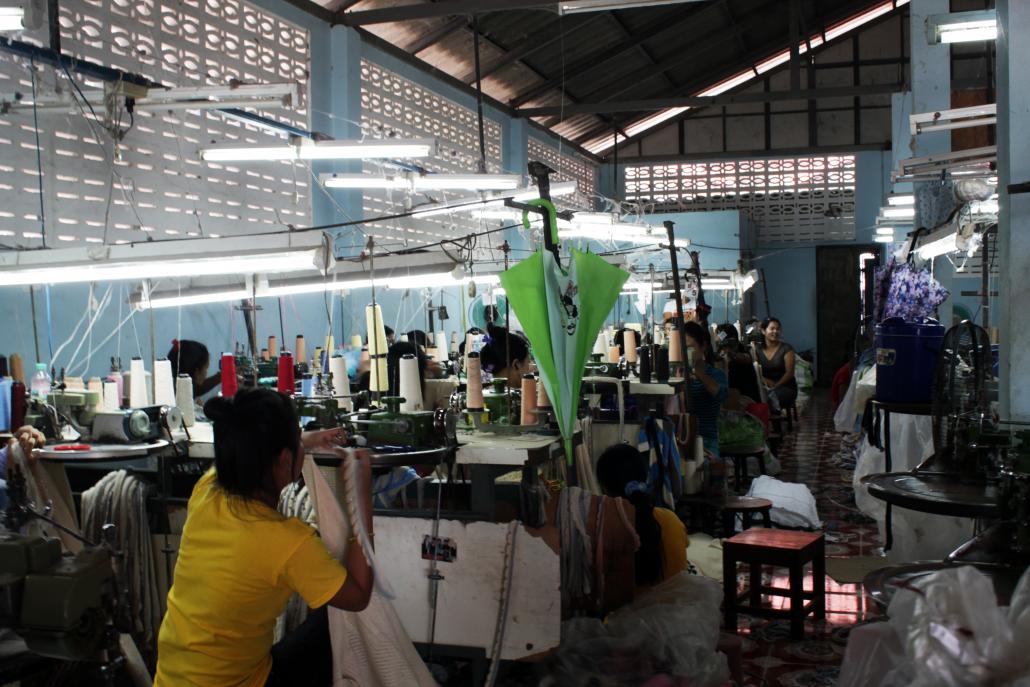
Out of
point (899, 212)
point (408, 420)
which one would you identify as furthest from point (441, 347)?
point (408, 420)

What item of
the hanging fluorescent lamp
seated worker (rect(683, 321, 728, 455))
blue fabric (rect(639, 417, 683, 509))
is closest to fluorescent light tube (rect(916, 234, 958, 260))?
seated worker (rect(683, 321, 728, 455))

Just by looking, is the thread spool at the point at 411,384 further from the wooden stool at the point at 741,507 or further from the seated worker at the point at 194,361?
the wooden stool at the point at 741,507

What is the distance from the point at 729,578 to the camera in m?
5.15

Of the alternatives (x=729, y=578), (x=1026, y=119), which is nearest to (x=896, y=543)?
(x=729, y=578)

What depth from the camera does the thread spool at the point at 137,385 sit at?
541 centimetres

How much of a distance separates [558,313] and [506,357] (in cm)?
210

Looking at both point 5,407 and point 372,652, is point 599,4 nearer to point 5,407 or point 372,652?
point 372,652

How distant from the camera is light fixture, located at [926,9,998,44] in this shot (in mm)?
4598

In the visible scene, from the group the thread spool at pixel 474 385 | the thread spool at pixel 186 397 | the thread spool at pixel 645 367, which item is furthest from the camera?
the thread spool at pixel 645 367

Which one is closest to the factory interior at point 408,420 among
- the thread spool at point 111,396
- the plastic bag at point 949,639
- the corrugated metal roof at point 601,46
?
Answer: the plastic bag at point 949,639

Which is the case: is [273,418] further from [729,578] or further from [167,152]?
[167,152]

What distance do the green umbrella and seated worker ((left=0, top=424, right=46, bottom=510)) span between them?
2090 mm

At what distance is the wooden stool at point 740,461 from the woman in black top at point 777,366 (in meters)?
3.04

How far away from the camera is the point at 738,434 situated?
326 inches
